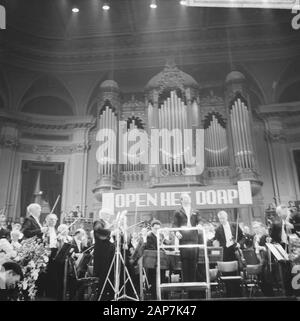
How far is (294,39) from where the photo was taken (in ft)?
26.8

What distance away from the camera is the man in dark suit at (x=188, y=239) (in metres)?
4.61

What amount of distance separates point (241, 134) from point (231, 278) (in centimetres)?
359

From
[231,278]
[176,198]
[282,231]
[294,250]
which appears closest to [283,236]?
[282,231]

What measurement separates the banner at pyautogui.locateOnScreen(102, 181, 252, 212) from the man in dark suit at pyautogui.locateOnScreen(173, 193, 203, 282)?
1.98 m

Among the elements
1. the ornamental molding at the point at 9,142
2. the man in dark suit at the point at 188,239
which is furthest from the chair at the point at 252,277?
the ornamental molding at the point at 9,142

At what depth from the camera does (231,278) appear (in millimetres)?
4703

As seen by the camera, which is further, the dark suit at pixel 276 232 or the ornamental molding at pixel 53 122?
the ornamental molding at pixel 53 122

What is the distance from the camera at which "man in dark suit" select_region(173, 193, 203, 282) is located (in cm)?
461

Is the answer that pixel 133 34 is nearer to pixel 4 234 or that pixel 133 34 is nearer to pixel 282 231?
pixel 4 234

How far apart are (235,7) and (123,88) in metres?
2.77

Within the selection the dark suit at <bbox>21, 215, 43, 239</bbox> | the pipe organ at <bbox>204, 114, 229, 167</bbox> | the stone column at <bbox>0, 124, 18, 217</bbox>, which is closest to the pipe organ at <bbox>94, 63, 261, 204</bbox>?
the pipe organ at <bbox>204, 114, 229, 167</bbox>

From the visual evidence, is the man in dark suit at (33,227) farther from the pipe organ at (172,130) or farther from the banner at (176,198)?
the pipe organ at (172,130)

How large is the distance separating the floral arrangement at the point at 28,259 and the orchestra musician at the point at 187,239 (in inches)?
62.6
